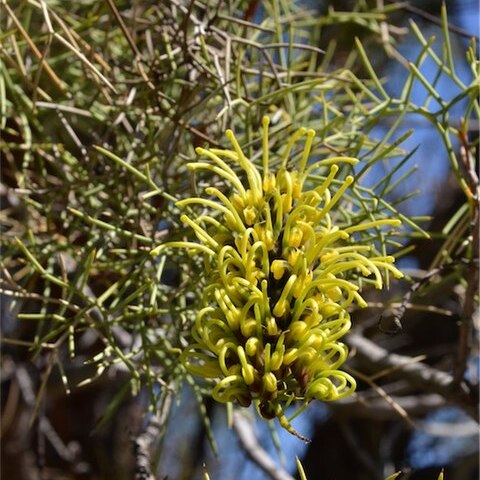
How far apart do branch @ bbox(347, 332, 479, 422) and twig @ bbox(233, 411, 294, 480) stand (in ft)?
0.48

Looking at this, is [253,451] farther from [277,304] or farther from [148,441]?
[277,304]

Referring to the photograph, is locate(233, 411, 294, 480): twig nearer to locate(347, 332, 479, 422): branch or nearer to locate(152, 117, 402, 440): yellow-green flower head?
locate(347, 332, 479, 422): branch

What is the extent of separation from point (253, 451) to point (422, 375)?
22cm

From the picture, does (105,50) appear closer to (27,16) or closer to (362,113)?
(27,16)

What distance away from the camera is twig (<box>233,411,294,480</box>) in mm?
926

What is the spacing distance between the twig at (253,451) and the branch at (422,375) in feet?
0.48

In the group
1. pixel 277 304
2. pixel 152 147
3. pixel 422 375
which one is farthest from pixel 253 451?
pixel 277 304

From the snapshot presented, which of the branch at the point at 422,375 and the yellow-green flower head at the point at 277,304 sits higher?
the yellow-green flower head at the point at 277,304

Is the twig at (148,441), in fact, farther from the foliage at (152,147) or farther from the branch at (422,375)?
the branch at (422,375)

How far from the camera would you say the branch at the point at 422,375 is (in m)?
0.75

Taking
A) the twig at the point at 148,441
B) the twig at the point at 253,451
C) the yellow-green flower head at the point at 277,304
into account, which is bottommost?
the twig at the point at 253,451

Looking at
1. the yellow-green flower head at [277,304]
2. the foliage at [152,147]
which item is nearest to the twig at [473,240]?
the foliage at [152,147]

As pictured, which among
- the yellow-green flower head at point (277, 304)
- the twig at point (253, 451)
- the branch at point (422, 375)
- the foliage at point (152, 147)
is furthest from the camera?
the twig at point (253, 451)

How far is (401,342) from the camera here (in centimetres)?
146
